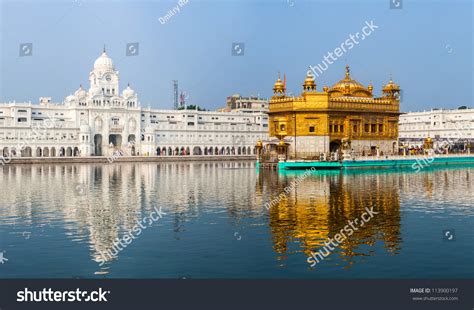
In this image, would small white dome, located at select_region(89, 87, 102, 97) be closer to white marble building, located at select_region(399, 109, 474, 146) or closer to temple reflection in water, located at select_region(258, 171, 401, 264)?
white marble building, located at select_region(399, 109, 474, 146)

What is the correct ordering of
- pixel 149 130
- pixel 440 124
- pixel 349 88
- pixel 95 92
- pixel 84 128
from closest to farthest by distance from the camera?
pixel 349 88, pixel 84 128, pixel 149 130, pixel 95 92, pixel 440 124

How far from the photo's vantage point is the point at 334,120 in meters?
62.8

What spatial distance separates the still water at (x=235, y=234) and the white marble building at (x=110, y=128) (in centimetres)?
6752

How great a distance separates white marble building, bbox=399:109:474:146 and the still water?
9978 centimetres

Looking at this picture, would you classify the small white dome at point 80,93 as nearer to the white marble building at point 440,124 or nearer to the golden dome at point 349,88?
the golden dome at point 349,88

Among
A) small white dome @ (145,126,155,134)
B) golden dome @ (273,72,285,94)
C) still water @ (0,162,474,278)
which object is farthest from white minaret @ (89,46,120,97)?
still water @ (0,162,474,278)

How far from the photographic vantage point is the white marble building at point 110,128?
312ft

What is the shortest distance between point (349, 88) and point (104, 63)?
2299 inches

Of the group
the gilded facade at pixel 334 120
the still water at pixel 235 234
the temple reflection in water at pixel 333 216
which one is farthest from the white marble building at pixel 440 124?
the still water at pixel 235 234

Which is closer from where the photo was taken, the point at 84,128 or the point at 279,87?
the point at 279,87

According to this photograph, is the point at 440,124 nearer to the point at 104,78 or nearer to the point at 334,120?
the point at 104,78

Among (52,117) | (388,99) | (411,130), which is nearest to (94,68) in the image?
(52,117)

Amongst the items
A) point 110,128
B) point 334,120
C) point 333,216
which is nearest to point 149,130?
point 110,128

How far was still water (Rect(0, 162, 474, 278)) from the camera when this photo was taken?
546 inches
